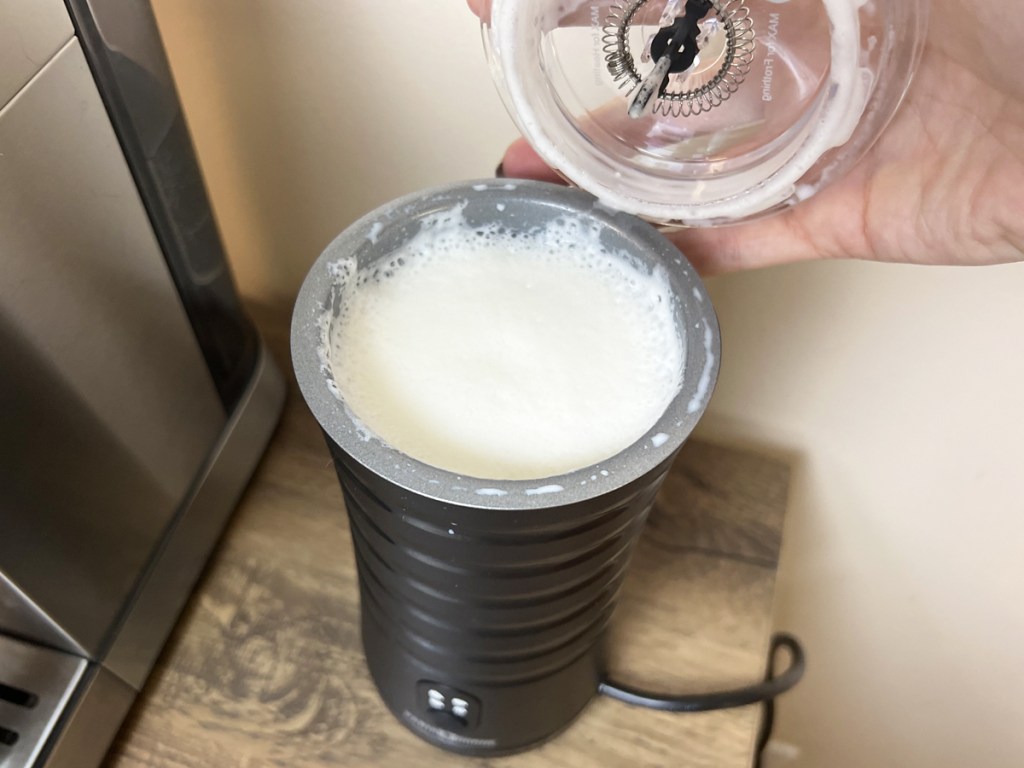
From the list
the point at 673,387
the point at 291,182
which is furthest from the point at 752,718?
the point at 291,182

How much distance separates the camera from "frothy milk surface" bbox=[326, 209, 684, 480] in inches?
14.8

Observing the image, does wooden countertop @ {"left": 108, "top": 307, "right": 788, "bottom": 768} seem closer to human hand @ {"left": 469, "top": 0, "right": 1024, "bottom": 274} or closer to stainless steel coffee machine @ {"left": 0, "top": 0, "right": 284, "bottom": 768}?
stainless steel coffee machine @ {"left": 0, "top": 0, "right": 284, "bottom": 768}

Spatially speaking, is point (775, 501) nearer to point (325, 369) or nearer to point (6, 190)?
point (325, 369)

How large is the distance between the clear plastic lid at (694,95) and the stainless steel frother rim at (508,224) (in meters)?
0.02

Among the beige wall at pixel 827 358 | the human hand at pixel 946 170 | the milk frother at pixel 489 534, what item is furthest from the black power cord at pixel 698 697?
the human hand at pixel 946 170

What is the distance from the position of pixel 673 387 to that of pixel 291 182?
34cm

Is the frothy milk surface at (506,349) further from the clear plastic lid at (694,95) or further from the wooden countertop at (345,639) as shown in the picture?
the wooden countertop at (345,639)

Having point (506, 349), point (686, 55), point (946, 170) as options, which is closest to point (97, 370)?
point (506, 349)

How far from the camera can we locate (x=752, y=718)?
54 cm

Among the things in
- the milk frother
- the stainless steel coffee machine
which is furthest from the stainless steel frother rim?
the stainless steel coffee machine

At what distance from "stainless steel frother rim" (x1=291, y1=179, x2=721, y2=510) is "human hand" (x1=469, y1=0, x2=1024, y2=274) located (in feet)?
0.28

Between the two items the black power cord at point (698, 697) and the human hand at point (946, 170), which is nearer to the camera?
the human hand at point (946, 170)

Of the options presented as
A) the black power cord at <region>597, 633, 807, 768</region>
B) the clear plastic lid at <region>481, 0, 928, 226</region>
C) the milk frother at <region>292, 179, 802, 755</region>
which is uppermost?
the clear plastic lid at <region>481, 0, 928, 226</region>

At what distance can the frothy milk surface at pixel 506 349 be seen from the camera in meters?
0.38
